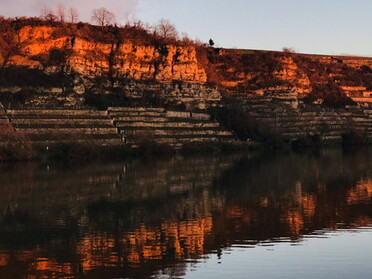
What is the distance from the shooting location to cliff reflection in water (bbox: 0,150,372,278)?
51.4 feet

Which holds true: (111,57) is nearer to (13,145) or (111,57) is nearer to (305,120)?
(305,120)

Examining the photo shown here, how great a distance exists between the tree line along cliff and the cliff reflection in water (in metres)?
39.9

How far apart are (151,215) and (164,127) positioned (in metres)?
52.1

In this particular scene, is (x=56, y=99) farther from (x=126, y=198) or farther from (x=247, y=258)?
(x=247, y=258)

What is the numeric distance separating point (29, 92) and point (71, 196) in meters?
48.0

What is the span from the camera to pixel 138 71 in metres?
90.8

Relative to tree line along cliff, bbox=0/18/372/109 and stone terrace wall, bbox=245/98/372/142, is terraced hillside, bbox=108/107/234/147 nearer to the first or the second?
tree line along cliff, bbox=0/18/372/109

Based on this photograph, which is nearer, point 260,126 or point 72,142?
point 72,142

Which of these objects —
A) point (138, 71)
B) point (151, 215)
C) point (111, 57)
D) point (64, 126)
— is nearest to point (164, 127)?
point (64, 126)

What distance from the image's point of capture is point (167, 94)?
293ft

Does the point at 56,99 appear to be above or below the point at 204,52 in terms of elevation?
below

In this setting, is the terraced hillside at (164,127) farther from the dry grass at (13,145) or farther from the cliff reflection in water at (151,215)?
the cliff reflection in water at (151,215)

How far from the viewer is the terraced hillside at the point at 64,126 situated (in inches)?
2480

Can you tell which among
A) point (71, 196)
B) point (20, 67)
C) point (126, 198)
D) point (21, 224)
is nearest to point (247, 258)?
point (21, 224)
